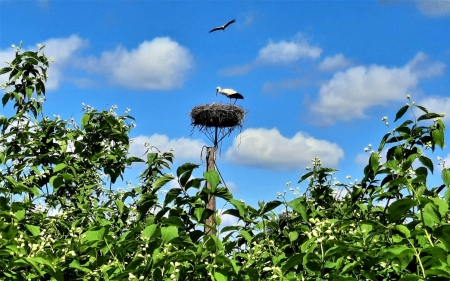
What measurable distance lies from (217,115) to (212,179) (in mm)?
10350

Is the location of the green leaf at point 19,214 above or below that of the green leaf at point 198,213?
above

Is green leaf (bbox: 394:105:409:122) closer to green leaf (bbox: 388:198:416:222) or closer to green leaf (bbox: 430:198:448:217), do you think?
green leaf (bbox: 430:198:448:217)

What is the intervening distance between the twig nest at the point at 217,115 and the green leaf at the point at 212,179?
33.7ft

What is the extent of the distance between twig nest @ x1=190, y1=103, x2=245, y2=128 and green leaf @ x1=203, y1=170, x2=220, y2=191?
33.7ft

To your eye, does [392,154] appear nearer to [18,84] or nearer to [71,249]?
[71,249]

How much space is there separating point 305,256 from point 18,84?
3.25 meters

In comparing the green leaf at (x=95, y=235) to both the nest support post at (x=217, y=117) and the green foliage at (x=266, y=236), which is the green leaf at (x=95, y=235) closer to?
the green foliage at (x=266, y=236)

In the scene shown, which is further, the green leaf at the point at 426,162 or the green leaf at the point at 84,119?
the green leaf at the point at 84,119

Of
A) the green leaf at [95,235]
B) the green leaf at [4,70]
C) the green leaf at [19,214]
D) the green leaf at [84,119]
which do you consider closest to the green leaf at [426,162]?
the green leaf at [95,235]

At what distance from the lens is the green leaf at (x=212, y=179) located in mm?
1879

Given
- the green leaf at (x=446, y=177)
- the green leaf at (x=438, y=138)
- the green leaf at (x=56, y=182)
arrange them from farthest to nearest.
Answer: the green leaf at (x=56, y=182), the green leaf at (x=438, y=138), the green leaf at (x=446, y=177)

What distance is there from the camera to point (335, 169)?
9.48 feet

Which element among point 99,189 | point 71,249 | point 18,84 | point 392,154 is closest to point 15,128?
point 18,84

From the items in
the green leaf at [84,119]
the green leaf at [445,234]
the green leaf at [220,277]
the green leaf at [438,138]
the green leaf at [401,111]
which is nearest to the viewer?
the green leaf at [445,234]
